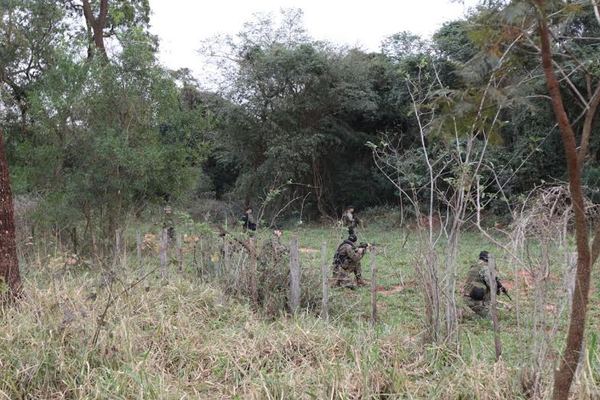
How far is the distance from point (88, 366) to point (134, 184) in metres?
7.33

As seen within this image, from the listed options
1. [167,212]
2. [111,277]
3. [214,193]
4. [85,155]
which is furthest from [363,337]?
[214,193]

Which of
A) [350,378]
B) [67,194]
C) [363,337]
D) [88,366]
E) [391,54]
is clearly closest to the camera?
[350,378]

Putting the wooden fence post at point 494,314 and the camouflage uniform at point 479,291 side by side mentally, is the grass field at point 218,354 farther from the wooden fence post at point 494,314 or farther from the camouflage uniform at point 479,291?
the camouflage uniform at point 479,291

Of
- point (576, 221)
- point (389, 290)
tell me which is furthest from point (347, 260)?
point (576, 221)

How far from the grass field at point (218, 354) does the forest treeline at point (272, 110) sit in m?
1.38

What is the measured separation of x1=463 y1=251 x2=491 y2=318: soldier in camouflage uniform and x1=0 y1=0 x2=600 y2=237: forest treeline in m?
1.17

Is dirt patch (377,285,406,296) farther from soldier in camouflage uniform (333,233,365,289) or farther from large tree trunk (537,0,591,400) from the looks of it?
large tree trunk (537,0,591,400)

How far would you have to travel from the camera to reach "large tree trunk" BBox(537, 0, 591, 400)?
215cm

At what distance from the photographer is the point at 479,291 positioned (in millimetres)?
7301

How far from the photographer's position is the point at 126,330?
188 inches

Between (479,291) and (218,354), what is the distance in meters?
3.89

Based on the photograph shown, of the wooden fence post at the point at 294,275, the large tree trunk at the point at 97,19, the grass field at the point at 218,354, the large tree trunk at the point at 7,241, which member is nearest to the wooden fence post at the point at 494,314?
the grass field at the point at 218,354

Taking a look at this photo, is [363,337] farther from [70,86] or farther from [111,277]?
[70,86]

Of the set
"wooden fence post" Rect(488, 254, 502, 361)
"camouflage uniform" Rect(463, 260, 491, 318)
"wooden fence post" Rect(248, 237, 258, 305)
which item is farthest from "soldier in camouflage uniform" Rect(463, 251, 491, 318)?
"wooden fence post" Rect(248, 237, 258, 305)
